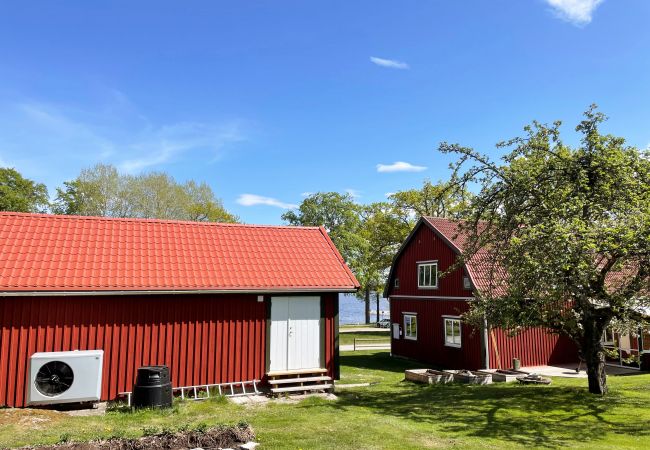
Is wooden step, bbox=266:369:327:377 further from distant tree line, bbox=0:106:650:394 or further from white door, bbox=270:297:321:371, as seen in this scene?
distant tree line, bbox=0:106:650:394

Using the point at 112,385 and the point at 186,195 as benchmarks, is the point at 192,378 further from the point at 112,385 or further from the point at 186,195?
the point at 186,195

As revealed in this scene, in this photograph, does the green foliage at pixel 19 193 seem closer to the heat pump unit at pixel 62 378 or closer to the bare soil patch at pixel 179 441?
the heat pump unit at pixel 62 378

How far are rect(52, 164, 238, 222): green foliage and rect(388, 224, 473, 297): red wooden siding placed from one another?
24.3 meters

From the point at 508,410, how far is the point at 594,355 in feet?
10.8

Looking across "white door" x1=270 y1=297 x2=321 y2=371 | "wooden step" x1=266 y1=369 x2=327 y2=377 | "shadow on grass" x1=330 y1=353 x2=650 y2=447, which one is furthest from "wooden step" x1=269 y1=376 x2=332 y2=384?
"shadow on grass" x1=330 y1=353 x2=650 y2=447

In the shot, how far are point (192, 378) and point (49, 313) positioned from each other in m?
4.04

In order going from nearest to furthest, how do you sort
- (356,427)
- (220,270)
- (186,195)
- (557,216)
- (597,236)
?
1. (356,427)
2. (597,236)
3. (557,216)
4. (220,270)
5. (186,195)

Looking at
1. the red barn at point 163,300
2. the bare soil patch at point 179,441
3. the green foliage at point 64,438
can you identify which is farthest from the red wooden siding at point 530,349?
the green foliage at point 64,438

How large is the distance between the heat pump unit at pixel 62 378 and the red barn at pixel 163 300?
514 millimetres

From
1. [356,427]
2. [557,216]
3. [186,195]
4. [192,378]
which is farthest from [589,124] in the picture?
[186,195]

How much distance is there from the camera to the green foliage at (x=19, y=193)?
41.9 metres

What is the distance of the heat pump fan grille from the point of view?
35.2ft

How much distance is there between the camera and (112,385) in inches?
462

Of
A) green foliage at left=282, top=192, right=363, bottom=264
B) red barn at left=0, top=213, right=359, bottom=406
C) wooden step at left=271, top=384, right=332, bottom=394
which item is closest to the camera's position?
red barn at left=0, top=213, right=359, bottom=406
